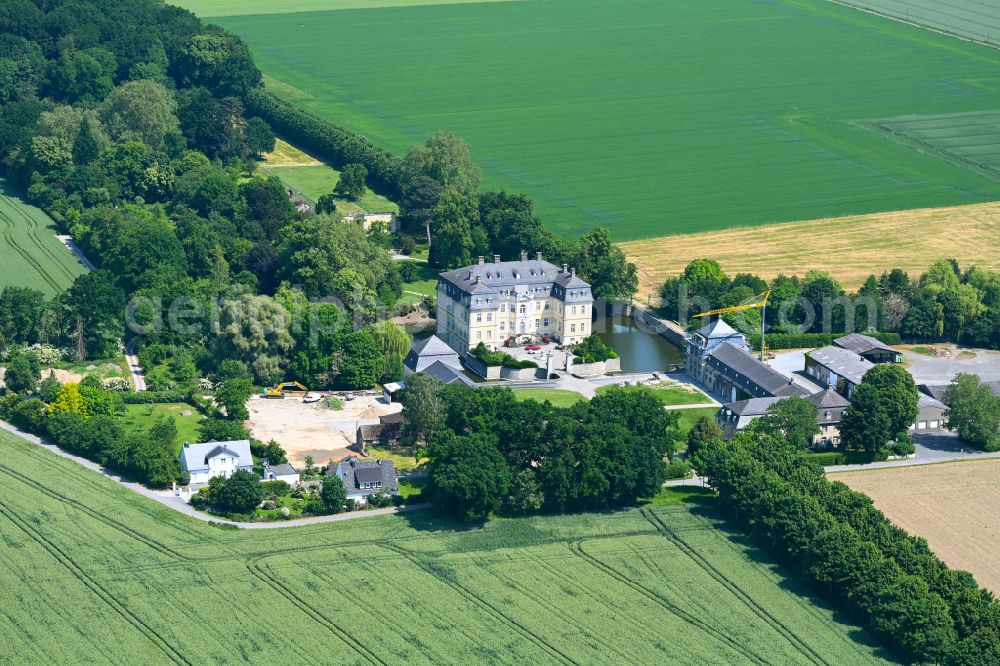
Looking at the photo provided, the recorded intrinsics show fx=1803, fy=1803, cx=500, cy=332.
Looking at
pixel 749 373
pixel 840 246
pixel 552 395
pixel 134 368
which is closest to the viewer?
pixel 749 373

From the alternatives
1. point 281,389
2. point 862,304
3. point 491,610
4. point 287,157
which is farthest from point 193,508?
point 287,157

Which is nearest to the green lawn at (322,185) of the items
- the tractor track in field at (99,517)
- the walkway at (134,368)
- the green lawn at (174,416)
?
the walkway at (134,368)

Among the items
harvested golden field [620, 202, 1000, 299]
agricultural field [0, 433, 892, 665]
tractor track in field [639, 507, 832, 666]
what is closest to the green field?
agricultural field [0, 433, 892, 665]

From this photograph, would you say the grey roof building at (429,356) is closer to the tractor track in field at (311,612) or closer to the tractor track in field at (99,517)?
the tractor track in field at (99,517)

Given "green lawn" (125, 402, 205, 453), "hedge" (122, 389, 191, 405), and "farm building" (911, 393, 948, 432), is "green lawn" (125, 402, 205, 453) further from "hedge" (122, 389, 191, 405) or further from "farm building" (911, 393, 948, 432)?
"farm building" (911, 393, 948, 432)

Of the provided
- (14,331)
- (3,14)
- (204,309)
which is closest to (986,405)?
(204,309)

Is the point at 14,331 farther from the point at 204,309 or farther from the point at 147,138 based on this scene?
the point at 147,138

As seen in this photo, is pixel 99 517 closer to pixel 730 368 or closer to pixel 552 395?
pixel 552 395
